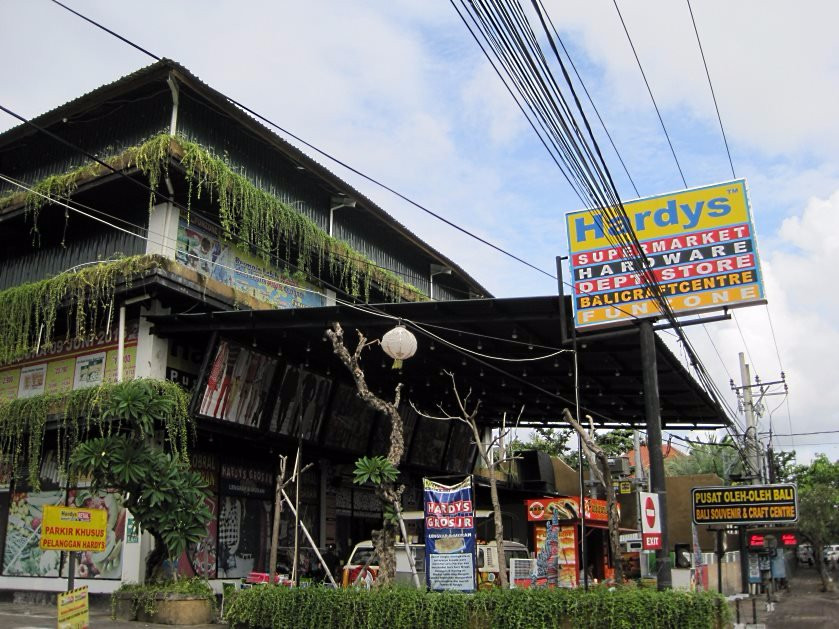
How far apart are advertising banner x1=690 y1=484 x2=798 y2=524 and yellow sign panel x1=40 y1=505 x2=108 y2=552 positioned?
12.1 m

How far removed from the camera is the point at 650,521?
12711 millimetres

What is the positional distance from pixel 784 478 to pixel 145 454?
204 feet

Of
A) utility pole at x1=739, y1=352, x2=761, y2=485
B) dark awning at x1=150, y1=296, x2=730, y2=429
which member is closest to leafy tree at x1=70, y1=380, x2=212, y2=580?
dark awning at x1=150, y1=296, x2=730, y2=429

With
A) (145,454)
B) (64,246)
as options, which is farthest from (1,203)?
(145,454)

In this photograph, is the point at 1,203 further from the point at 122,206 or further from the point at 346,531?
the point at 346,531

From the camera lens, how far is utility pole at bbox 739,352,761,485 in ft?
111

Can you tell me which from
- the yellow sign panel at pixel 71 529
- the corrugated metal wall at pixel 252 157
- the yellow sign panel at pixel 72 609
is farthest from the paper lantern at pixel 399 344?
the corrugated metal wall at pixel 252 157

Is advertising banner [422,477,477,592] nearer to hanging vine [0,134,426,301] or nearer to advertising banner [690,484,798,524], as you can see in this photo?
advertising banner [690,484,798,524]

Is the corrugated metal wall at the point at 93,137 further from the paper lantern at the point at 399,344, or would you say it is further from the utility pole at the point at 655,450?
the utility pole at the point at 655,450

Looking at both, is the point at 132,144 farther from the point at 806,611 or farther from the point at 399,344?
the point at 806,611

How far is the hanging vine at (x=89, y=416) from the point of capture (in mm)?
15797

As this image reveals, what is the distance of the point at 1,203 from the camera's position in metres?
21.0

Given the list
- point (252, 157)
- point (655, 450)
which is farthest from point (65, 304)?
point (655, 450)

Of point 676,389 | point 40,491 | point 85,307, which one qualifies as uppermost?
point 85,307
